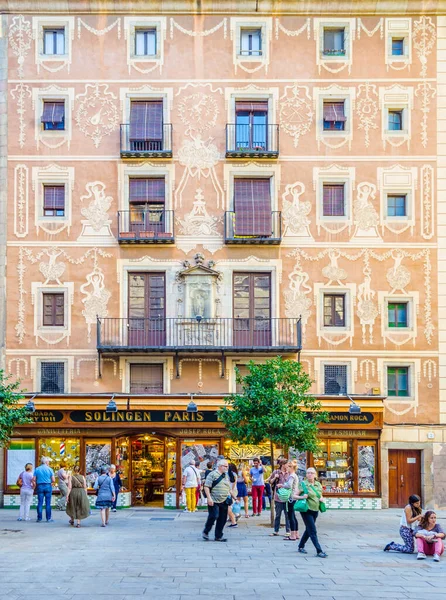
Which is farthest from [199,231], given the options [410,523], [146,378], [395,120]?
[410,523]

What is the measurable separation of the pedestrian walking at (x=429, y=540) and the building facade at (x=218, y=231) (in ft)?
36.2

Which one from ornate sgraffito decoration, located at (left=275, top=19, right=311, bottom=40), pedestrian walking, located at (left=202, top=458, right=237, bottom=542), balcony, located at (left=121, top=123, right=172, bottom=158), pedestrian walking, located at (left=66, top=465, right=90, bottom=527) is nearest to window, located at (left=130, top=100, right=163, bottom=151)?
balcony, located at (left=121, top=123, right=172, bottom=158)

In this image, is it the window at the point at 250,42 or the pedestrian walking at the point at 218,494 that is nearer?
the pedestrian walking at the point at 218,494

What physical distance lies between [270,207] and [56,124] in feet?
27.0

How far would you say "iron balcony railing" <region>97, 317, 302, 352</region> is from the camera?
2817cm

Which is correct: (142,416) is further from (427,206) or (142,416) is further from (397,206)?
(427,206)

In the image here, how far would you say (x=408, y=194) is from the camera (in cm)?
2914

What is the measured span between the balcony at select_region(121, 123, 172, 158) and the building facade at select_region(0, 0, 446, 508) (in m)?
0.07

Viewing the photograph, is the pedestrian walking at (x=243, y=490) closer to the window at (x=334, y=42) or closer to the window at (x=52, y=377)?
the window at (x=52, y=377)

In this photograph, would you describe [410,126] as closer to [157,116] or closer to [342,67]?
[342,67]

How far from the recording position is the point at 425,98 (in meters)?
29.4

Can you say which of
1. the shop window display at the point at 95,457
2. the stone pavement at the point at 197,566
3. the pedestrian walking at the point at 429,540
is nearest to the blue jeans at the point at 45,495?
the stone pavement at the point at 197,566

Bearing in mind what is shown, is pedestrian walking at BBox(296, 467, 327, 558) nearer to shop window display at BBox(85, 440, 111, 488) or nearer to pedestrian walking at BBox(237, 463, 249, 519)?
pedestrian walking at BBox(237, 463, 249, 519)

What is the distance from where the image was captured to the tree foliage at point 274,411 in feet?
75.3
